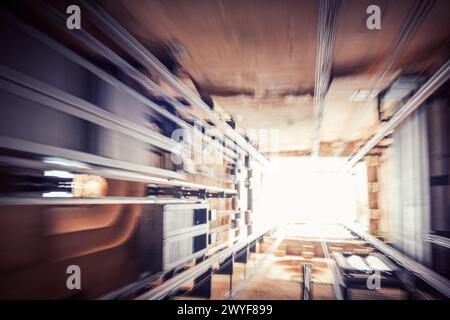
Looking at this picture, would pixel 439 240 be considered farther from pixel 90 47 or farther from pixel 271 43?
pixel 90 47

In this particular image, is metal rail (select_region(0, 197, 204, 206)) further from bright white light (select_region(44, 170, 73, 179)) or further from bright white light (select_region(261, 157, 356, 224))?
bright white light (select_region(261, 157, 356, 224))

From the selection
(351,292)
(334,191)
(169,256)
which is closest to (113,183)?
(169,256)

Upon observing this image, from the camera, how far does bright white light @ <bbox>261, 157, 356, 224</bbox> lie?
329 inches

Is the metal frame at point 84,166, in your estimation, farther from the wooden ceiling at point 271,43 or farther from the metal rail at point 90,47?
the wooden ceiling at point 271,43

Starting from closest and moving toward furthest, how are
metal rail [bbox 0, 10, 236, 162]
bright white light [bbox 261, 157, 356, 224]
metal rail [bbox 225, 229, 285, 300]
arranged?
metal rail [bbox 0, 10, 236, 162], metal rail [bbox 225, 229, 285, 300], bright white light [bbox 261, 157, 356, 224]

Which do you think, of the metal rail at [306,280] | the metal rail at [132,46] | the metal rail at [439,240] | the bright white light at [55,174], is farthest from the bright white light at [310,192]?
the bright white light at [55,174]

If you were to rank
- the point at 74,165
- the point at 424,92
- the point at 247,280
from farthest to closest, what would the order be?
the point at 247,280 → the point at 424,92 → the point at 74,165

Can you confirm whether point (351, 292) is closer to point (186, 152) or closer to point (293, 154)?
point (186, 152)

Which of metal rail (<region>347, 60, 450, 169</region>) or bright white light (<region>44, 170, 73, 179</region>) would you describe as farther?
metal rail (<region>347, 60, 450, 169</region>)

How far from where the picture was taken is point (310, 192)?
31.3 ft

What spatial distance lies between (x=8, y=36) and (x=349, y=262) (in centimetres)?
296

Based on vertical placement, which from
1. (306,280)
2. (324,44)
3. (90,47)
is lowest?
(306,280)

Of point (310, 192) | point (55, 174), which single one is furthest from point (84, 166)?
point (310, 192)

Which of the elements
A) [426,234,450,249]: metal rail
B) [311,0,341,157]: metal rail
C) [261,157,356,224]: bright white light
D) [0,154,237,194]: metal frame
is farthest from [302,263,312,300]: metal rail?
[261,157,356,224]: bright white light
